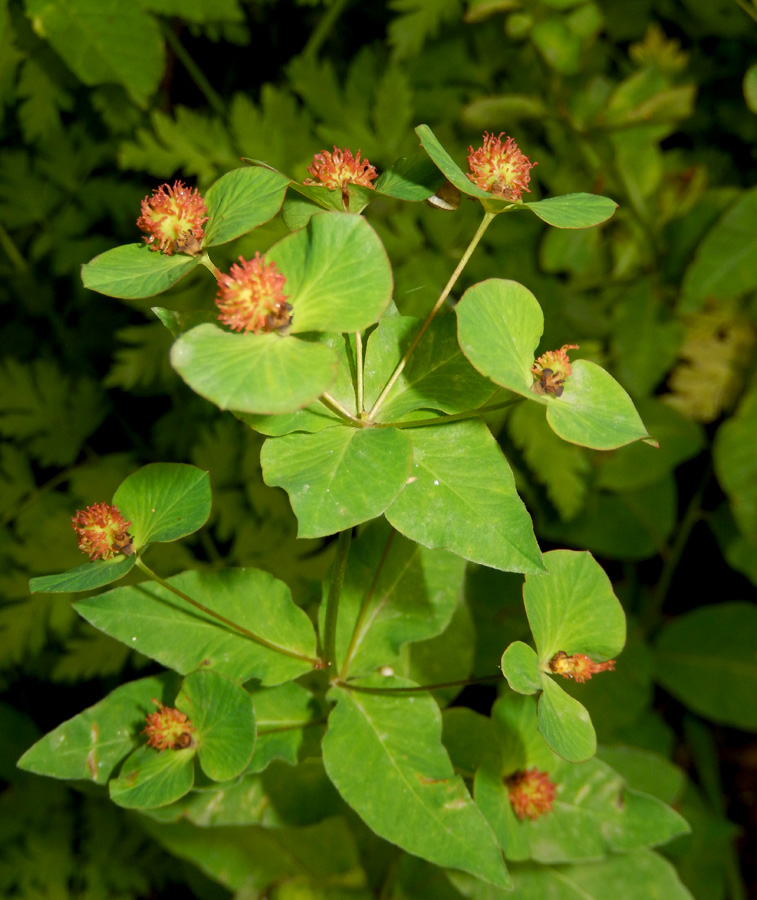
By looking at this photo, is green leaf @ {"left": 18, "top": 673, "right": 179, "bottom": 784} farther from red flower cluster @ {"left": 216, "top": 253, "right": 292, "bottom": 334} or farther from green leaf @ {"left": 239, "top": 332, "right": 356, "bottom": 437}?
red flower cluster @ {"left": 216, "top": 253, "right": 292, "bottom": 334}

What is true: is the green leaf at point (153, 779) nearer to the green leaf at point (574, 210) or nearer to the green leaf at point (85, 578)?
the green leaf at point (85, 578)

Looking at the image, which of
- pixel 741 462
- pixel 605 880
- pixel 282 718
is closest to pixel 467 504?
pixel 282 718

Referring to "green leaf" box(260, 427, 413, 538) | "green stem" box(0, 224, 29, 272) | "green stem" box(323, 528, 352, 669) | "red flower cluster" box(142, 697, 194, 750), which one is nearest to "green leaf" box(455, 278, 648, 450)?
"green leaf" box(260, 427, 413, 538)

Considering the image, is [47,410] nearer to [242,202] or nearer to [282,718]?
[282,718]

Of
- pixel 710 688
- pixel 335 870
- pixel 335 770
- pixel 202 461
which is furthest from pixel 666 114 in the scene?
pixel 335 870

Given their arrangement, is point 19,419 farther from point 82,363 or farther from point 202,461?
point 202,461

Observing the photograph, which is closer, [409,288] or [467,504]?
[467,504]
